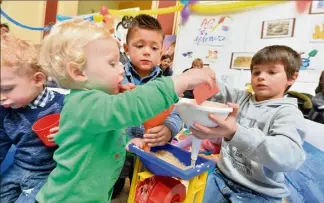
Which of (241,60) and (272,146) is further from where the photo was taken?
(241,60)

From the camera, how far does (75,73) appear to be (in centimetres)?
56

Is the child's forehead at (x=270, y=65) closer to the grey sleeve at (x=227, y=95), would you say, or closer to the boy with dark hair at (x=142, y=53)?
the grey sleeve at (x=227, y=95)

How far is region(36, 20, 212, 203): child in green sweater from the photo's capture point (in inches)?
20.1

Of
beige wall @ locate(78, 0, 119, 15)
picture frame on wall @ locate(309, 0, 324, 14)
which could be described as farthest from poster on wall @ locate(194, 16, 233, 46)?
beige wall @ locate(78, 0, 119, 15)

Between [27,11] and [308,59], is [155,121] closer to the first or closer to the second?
[308,59]

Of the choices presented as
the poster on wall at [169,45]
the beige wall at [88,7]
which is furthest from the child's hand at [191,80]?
the beige wall at [88,7]

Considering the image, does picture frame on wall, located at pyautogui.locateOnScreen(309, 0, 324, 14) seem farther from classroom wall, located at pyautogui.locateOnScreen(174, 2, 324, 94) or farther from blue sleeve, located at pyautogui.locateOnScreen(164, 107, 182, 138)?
blue sleeve, located at pyautogui.locateOnScreen(164, 107, 182, 138)

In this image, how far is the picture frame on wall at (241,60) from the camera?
1.30 m

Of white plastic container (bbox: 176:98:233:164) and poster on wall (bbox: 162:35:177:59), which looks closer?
white plastic container (bbox: 176:98:233:164)

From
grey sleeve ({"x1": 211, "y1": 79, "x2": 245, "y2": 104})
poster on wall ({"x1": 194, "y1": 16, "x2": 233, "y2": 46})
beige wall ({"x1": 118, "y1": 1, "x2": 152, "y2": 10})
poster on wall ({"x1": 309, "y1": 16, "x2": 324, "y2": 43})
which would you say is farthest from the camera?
beige wall ({"x1": 118, "y1": 1, "x2": 152, "y2": 10})

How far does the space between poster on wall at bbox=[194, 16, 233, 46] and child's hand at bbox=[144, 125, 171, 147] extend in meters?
0.92

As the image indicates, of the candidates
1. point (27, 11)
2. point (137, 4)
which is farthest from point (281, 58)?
point (27, 11)

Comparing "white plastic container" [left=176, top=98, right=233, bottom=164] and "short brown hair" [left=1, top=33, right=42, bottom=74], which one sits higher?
"short brown hair" [left=1, top=33, right=42, bottom=74]

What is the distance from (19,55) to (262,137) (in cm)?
55
